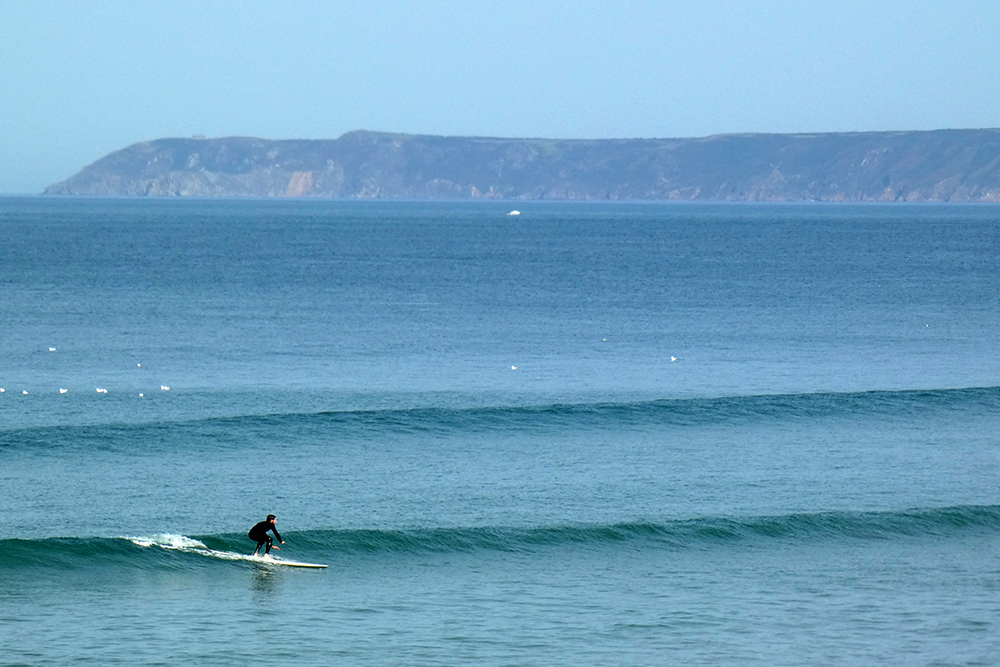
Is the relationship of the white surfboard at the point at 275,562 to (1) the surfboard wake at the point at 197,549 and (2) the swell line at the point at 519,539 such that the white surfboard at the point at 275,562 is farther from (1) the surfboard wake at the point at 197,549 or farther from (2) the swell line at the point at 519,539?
(2) the swell line at the point at 519,539

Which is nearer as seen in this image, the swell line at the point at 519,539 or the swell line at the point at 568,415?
the swell line at the point at 519,539

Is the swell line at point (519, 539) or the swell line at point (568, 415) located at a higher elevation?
the swell line at point (568, 415)

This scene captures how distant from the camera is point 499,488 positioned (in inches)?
1259

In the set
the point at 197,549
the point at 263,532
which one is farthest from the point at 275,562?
the point at 197,549

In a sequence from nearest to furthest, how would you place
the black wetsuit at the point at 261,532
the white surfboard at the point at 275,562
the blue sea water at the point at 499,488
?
the blue sea water at the point at 499,488 → the black wetsuit at the point at 261,532 → the white surfboard at the point at 275,562

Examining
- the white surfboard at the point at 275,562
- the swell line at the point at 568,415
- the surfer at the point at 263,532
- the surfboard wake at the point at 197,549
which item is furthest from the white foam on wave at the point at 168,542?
the swell line at the point at 568,415

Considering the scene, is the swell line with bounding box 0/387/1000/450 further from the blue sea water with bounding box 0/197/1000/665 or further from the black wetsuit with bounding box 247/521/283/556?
the black wetsuit with bounding box 247/521/283/556

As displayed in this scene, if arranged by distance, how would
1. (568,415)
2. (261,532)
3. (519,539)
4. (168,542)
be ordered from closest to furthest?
(261,532) → (168,542) → (519,539) → (568,415)

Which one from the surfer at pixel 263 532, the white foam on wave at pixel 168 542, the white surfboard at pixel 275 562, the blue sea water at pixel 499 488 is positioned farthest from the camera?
the white foam on wave at pixel 168 542

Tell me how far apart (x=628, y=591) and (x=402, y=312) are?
162 ft

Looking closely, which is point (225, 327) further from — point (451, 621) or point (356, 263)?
point (356, 263)

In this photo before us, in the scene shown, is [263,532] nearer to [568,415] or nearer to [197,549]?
[197,549]

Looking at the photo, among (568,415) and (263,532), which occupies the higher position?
(568,415)

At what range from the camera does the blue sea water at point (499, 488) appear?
22141 millimetres
